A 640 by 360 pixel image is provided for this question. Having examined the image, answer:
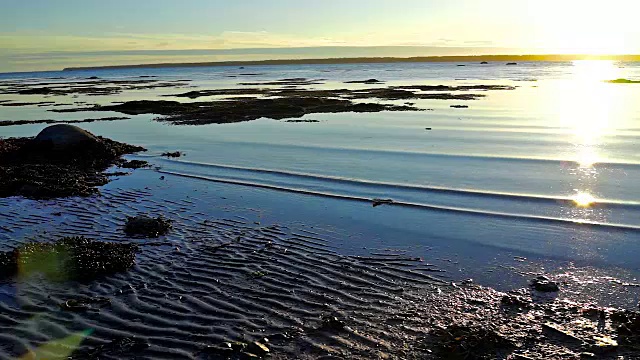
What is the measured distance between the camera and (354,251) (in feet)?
28.6

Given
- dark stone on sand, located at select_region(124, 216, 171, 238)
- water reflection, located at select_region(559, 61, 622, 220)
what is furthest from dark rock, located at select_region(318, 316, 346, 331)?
water reflection, located at select_region(559, 61, 622, 220)

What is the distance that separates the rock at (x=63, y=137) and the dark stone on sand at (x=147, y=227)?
27.7 ft

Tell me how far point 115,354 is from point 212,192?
7487 millimetres

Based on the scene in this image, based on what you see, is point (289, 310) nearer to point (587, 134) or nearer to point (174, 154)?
point (174, 154)

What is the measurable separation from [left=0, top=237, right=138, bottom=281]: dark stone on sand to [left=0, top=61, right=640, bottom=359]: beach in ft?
→ 0.89

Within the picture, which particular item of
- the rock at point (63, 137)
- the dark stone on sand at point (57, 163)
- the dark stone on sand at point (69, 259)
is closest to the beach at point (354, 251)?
the dark stone on sand at point (69, 259)

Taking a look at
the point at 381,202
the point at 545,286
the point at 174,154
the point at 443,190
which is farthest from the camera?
the point at 174,154

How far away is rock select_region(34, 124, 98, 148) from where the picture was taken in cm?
1708

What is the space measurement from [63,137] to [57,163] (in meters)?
1.18

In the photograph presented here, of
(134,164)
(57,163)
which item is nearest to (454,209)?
(134,164)

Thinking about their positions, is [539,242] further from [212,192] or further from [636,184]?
[212,192]

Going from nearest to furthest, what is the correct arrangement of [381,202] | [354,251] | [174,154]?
[354,251]
[381,202]
[174,154]

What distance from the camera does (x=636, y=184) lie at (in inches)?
493

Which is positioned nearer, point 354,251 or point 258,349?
point 258,349
